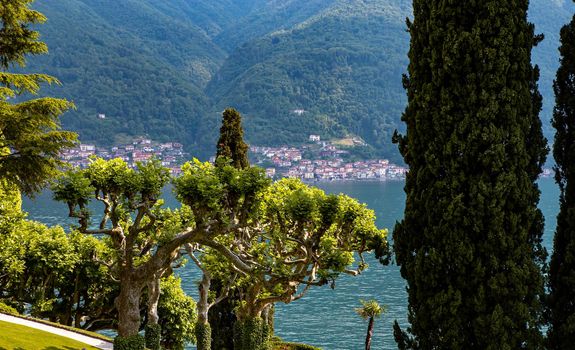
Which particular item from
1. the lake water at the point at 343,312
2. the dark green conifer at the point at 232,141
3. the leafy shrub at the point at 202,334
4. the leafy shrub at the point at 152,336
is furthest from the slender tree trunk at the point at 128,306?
the lake water at the point at 343,312

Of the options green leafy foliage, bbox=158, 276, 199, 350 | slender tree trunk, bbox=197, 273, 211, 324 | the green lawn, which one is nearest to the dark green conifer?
slender tree trunk, bbox=197, 273, 211, 324

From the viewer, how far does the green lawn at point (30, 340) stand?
756 inches

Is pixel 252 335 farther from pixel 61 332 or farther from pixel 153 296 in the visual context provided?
pixel 61 332

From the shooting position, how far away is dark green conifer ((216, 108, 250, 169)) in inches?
1194

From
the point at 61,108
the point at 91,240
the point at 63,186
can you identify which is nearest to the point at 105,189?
the point at 63,186

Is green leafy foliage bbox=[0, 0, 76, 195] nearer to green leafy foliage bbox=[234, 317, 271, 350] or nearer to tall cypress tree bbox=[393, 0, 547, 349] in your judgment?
tall cypress tree bbox=[393, 0, 547, 349]

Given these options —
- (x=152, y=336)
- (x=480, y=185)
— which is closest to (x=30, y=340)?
(x=152, y=336)

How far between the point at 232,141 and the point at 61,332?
39.4 ft

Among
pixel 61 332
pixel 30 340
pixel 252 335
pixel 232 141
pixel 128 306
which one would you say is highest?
pixel 232 141

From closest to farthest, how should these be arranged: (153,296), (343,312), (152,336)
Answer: (153,296) → (152,336) → (343,312)

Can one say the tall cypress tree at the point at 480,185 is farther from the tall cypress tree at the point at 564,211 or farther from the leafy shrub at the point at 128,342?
the leafy shrub at the point at 128,342

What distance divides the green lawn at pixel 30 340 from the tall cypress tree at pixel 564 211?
50.1ft

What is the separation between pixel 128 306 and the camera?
16.6 metres

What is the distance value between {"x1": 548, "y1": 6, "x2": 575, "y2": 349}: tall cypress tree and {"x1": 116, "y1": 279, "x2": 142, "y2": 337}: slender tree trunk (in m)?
10.6
